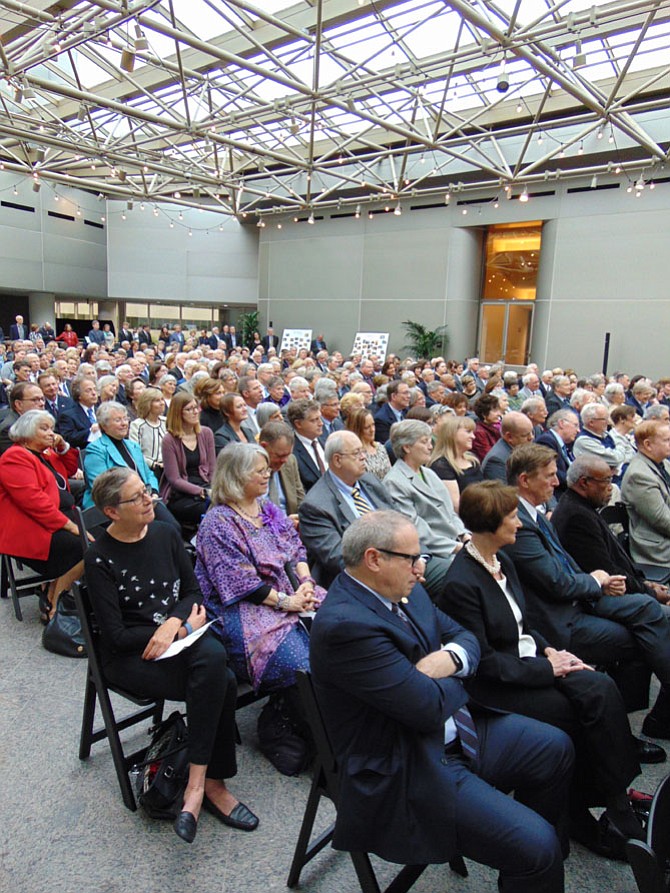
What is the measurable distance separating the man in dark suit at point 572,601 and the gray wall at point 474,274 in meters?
13.7

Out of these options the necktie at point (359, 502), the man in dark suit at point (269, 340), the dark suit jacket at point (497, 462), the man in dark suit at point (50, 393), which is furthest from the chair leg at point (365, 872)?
the man in dark suit at point (269, 340)

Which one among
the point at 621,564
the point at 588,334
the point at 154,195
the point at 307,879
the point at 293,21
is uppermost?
the point at 293,21

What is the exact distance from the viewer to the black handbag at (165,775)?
7.12ft

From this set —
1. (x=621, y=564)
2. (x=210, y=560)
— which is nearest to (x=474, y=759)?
(x=210, y=560)

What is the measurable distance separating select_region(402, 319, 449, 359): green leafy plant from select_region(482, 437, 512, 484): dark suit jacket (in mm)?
13920

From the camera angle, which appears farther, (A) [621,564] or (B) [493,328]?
(B) [493,328]

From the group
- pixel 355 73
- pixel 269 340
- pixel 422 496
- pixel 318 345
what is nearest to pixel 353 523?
pixel 422 496

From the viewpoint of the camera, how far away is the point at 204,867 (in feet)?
6.48

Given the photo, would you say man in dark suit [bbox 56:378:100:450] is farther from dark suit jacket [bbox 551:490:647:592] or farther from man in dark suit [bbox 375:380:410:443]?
dark suit jacket [bbox 551:490:647:592]

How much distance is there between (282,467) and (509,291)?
1555 centimetres

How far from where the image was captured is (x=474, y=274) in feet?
59.3

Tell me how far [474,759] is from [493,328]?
17382 mm

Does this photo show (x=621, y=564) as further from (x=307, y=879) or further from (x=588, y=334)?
(x=588, y=334)

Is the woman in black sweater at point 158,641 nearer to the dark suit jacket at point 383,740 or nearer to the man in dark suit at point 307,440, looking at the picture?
the dark suit jacket at point 383,740
